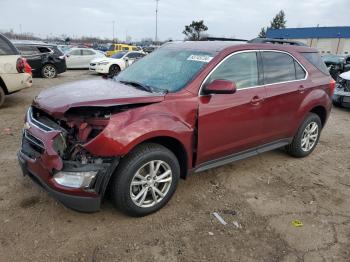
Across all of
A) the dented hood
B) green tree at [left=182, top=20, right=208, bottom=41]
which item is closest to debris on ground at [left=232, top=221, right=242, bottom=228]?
the dented hood

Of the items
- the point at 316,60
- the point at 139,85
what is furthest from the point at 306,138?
the point at 139,85

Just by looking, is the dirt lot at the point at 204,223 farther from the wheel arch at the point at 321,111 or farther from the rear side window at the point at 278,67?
the rear side window at the point at 278,67

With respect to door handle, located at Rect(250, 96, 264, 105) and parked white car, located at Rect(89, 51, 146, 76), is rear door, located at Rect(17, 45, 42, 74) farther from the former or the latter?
door handle, located at Rect(250, 96, 264, 105)

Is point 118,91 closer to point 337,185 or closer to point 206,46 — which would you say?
point 206,46

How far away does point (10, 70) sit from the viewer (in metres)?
7.53

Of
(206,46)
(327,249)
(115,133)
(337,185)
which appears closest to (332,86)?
(337,185)

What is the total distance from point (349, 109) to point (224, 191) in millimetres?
7674

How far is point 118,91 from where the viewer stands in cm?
339

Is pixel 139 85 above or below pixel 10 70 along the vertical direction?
above

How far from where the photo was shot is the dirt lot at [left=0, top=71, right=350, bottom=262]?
9.34 feet

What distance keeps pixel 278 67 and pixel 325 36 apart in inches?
2212

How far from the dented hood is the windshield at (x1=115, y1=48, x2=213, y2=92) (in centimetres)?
28

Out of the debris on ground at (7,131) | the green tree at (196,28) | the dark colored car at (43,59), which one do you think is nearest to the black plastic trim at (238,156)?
the debris on ground at (7,131)

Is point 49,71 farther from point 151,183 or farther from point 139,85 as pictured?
point 151,183
